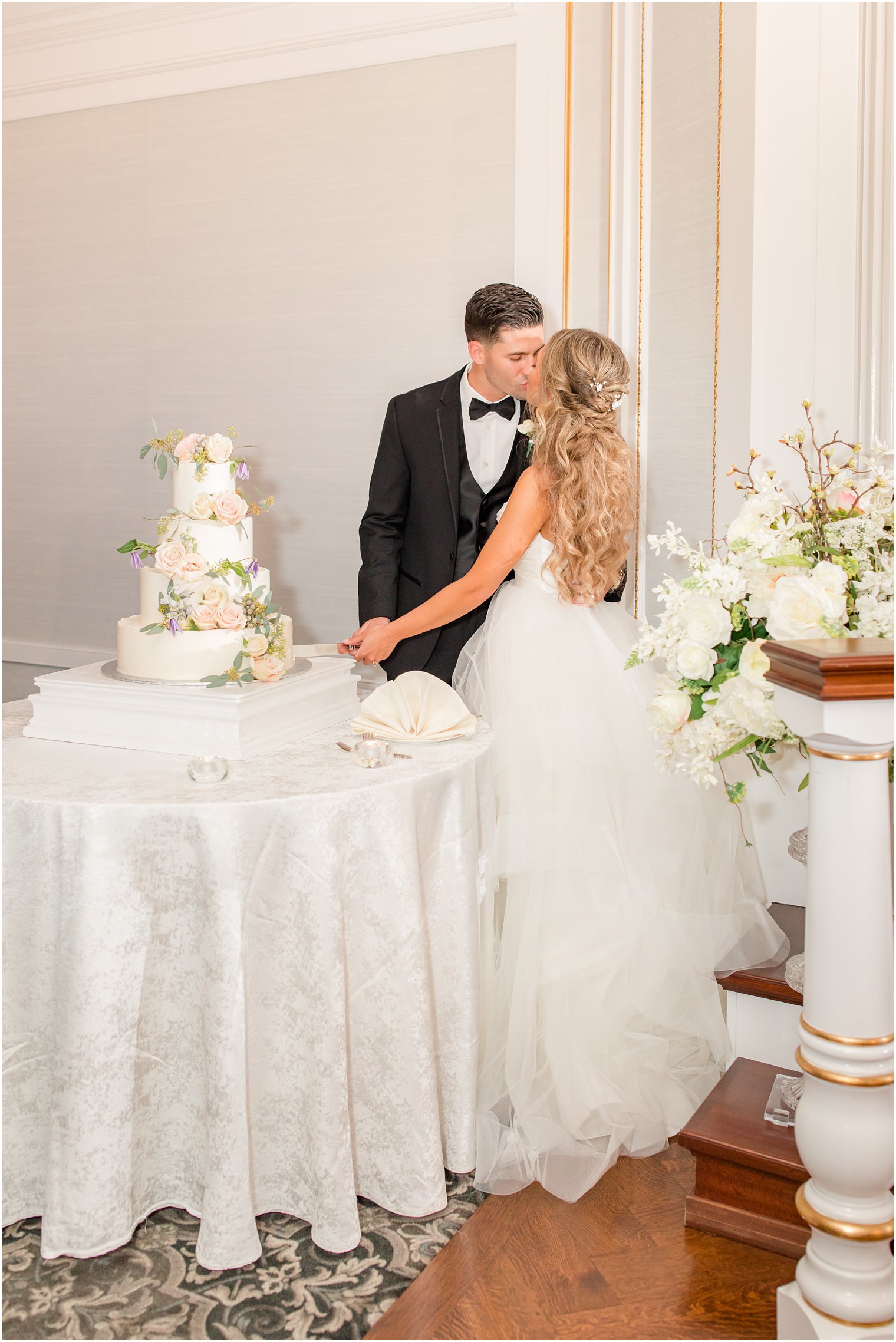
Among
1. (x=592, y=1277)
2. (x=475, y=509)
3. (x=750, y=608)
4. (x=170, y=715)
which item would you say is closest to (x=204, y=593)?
(x=170, y=715)

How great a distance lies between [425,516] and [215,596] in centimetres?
140

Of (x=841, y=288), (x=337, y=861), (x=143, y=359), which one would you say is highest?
(x=143, y=359)

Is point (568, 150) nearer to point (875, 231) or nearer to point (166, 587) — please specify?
point (875, 231)

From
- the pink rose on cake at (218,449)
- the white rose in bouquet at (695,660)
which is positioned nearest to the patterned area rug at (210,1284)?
the white rose in bouquet at (695,660)

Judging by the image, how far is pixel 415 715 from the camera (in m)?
2.40

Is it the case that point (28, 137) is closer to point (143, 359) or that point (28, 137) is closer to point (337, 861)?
point (143, 359)

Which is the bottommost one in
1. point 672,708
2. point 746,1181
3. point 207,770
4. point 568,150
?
point 746,1181

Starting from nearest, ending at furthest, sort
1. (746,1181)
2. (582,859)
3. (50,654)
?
(746,1181) < (582,859) < (50,654)

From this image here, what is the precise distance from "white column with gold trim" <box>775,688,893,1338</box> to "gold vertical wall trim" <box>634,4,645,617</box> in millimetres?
1964

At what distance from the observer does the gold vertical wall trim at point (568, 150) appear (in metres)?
3.61

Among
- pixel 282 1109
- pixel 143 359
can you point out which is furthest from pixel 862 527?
pixel 143 359

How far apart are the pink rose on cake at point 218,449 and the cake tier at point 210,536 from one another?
0.15m

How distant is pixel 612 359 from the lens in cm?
269

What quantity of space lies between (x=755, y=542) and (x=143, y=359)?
11.6 feet
